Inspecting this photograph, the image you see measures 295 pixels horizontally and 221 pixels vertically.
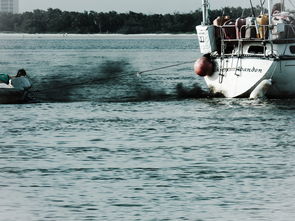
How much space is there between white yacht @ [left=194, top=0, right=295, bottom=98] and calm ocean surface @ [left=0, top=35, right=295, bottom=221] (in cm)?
74

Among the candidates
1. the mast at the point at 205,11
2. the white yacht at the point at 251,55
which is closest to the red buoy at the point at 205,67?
the white yacht at the point at 251,55

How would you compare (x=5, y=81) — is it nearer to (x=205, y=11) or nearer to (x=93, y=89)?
(x=205, y=11)

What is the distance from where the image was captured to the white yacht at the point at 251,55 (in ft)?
133

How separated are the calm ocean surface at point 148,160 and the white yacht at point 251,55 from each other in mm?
737

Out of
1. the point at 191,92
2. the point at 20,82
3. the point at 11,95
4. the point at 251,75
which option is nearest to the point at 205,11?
the point at 251,75

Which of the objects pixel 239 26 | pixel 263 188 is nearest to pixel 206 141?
pixel 263 188

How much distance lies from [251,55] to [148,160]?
17452 mm

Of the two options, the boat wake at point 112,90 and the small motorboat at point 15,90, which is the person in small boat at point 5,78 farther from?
the boat wake at point 112,90

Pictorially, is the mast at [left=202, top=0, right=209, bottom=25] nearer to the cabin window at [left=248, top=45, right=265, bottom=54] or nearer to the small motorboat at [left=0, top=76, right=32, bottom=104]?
the cabin window at [left=248, top=45, right=265, bottom=54]

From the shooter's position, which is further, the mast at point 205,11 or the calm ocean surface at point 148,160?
the mast at point 205,11

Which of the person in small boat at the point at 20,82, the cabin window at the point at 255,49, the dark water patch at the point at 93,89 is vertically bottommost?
the dark water patch at the point at 93,89

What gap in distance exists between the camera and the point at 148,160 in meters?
25.1

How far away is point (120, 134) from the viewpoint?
1239 inches

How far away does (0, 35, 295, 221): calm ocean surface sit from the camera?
61.3ft
